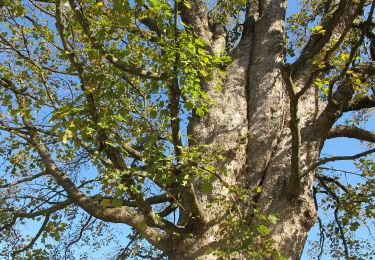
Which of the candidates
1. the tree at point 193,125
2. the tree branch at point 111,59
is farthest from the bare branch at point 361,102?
the tree branch at point 111,59

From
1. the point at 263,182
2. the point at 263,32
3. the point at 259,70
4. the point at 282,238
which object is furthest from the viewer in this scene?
the point at 263,32

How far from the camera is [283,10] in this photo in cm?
794

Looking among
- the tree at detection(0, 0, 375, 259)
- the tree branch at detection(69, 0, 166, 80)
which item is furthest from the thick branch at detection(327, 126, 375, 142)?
the tree branch at detection(69, 0, 166, 80)

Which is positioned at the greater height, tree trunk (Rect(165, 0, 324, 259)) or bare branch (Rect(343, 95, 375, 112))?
bare branch (Rect(343, 95, 375, 112))

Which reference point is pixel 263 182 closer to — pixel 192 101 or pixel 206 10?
pixel 192 101

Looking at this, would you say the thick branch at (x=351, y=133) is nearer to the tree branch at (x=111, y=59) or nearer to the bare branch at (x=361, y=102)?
the bare branch at (x=361, y=102)

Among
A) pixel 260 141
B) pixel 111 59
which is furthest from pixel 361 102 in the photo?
pixel 111 59

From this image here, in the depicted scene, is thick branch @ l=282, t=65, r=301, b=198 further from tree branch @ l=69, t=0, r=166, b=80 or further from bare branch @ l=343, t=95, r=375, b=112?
bare branch @ l=343, t=95, r=375, b=112

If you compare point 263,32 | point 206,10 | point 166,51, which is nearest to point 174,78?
point 166,51

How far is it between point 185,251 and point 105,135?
158cm

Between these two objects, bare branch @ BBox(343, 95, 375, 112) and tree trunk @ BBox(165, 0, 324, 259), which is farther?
bare branch @ BBox(343, 95, 375, 112)

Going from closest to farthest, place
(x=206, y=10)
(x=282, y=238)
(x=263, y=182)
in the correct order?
(x=282, y=238) → (x=263, y=182) → (x=206, y=10)

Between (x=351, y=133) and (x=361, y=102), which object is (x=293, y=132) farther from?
(x=361, y=102)

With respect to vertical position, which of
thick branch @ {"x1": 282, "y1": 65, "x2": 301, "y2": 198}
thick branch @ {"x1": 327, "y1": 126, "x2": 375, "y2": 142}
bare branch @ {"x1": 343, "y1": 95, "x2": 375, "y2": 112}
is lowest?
thick branch @ {"x1": 282, "y1": 65, "x2": 301, "y2": 198}
